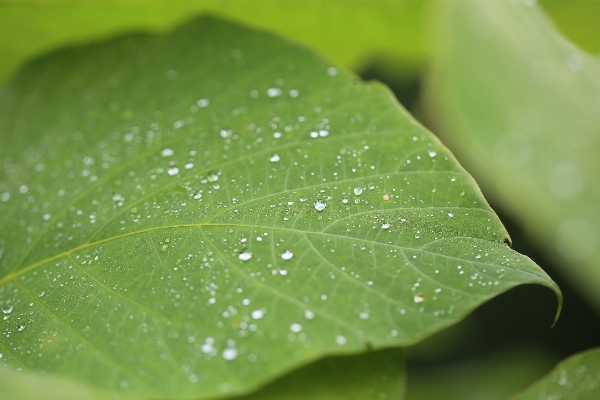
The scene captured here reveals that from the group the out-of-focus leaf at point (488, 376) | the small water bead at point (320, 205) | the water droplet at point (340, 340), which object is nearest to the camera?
the water droplet at point (340, 340)

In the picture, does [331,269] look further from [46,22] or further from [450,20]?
[46,22]

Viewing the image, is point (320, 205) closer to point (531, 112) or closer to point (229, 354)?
point (229, 354)

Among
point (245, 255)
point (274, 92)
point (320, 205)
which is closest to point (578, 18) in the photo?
point (274, 92)

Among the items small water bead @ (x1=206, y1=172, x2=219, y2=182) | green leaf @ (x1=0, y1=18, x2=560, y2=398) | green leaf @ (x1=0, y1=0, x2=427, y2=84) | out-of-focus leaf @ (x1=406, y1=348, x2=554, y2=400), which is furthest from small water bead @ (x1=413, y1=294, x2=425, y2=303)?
out-of-focus leaf @ (x1=406, y1=348, x2=554, y2=400)

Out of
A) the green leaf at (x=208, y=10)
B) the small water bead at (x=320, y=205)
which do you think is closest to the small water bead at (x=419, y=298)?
the small water bead at (x=320, y=205)

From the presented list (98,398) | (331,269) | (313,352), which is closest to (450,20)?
(331,269)

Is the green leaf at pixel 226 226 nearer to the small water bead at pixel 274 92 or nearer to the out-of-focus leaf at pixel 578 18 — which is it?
the small water bead at pixel 274 92

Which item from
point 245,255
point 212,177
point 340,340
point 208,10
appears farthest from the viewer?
point 208,10
